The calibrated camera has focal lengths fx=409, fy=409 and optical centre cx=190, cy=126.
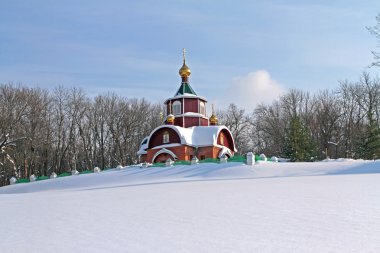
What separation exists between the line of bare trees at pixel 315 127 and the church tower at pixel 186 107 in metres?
7.92

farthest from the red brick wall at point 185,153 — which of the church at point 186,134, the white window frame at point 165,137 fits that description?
the white window frame at point 165,137

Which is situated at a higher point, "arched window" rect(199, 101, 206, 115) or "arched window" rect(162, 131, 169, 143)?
"arched window" rect(199, 101, 206, 115)

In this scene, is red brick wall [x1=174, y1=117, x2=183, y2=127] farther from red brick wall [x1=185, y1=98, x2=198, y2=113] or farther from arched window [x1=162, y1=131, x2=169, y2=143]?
arched window [x1=162, y1=131, x2=169, y2=143]

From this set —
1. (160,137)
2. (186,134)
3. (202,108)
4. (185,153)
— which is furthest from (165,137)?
(202,108)

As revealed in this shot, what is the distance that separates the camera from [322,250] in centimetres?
479

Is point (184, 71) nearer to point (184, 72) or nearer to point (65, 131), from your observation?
point (184, 72)

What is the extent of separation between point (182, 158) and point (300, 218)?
2520 centimetres

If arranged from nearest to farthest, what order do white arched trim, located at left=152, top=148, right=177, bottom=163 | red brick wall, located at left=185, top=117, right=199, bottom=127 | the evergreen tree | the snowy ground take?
the snowy ground → white arched trim, located at left=152, top=148, right=177, bottom=163 → the evergreen tree → red brick wall, located at left=185, top=117, right=199, bottom=127

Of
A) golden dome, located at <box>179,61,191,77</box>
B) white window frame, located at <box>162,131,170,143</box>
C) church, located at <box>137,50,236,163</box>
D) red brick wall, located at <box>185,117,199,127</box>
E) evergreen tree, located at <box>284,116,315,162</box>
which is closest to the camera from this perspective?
church, located at <box>137,50,236,163</box>

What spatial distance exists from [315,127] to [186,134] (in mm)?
18541

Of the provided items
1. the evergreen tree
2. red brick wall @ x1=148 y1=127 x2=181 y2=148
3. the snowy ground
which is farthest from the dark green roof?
the snowy ground

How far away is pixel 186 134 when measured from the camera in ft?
107

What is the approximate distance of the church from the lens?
3219cm

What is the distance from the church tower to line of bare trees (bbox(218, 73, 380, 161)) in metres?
7.92
